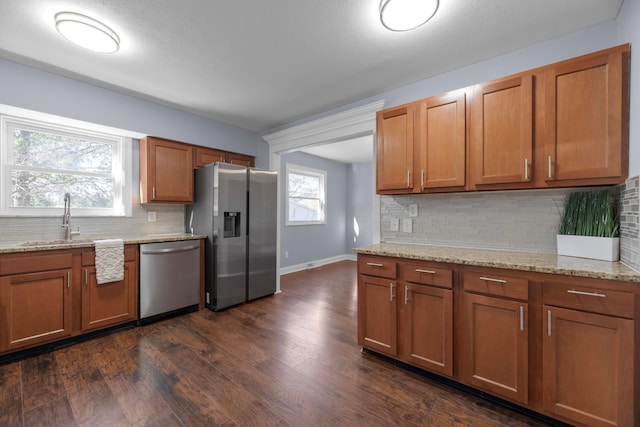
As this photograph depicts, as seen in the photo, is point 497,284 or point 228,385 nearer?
point 497,284

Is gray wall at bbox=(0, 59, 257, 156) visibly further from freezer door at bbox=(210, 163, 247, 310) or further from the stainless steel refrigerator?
freezer door at bbox=(210, 163, 247, 310)

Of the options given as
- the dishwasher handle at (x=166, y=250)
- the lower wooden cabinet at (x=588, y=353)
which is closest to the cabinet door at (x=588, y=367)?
the lower wooden cabinet at (x=588, y=353)

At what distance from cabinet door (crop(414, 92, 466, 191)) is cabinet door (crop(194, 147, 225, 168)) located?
110 inches

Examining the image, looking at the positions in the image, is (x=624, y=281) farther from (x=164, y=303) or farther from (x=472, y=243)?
(x=164, y=303)

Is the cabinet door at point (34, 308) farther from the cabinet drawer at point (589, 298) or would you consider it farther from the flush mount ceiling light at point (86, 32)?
the cabinet drawer at point (589, 298)

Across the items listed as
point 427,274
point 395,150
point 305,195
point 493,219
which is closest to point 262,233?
point 395,150

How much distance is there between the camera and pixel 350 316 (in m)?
3.08

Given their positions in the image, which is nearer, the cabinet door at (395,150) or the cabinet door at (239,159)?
the cabinet door at (395,150)

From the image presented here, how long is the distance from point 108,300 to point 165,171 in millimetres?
1552

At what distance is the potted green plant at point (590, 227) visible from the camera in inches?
64.1

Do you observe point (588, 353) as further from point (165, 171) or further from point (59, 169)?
point (59, 169)

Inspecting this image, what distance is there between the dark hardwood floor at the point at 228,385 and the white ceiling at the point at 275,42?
8.23 feet

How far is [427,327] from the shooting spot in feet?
6.24

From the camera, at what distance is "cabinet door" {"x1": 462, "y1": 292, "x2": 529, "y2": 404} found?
5.07 ft
